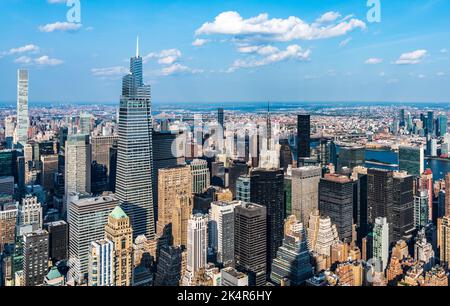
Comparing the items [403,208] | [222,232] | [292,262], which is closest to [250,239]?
[222,232]

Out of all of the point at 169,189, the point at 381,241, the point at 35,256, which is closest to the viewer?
the point at 35,256

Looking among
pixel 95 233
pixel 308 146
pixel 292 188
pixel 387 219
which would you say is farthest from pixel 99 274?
pixel 308 146

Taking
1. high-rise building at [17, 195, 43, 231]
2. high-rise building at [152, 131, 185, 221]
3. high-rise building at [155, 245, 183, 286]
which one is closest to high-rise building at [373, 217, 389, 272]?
high-rise building at [155, 245, 183, 286]

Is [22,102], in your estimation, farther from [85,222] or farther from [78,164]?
[78,164]

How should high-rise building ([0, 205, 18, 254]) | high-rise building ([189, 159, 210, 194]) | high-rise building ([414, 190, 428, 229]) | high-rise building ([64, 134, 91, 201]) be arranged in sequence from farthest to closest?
high-rise building ([189, 159, 210, 194]), high-rise building ([64, 134, 91, 201]), high-rise building ([414, 190, 428, 229]), high-rise building ([0, 205, 18, 254])

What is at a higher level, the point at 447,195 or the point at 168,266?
the point at 447,195

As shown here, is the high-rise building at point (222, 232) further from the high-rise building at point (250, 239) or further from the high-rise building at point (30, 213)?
→ the high-rise building at point (30, 213)

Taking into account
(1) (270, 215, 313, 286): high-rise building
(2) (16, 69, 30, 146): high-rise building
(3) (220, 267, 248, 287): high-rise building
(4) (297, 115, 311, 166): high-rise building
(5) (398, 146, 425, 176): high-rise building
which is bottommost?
(1) (270, 215, 313, 286): high-rise building

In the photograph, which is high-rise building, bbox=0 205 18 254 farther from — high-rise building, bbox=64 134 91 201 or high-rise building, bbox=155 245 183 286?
high-rise building, bbox=155 245 183 286
